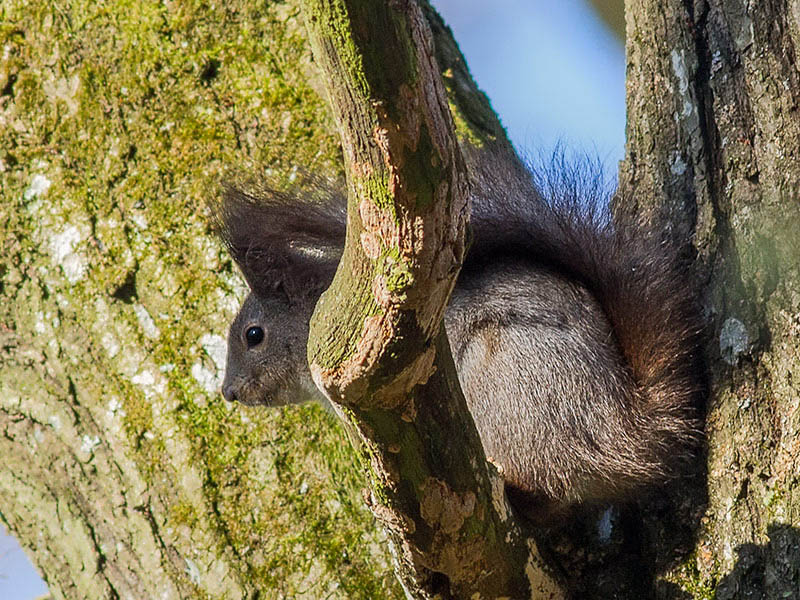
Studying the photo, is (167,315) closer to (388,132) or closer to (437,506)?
(437,506)

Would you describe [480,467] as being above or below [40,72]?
below

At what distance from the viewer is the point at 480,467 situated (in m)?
1.59

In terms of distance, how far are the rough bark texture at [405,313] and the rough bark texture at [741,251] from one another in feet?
1.32

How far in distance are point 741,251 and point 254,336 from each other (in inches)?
64.5

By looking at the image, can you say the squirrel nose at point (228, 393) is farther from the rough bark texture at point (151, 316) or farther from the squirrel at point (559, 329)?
the squirrel at point (559, 329)

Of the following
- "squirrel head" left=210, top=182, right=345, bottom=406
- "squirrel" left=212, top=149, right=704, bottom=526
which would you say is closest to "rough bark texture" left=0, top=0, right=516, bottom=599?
"squirrel head" left=210, top=182, right=345, bottom=406

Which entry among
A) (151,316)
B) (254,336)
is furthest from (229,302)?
(254,336)

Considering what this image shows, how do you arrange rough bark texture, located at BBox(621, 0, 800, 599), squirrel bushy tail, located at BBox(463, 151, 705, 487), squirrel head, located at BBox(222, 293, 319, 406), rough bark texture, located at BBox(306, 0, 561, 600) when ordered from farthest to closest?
squirrel head, located at BBox(222, 293, 319, 406) → squirrel bushy tail, located at BBox(463, 151, 705, 487) → rough bark texture, located at BBox(621, 0, 800, 599) → rough bark texture, located at BBox(306, 0, 561, 600)

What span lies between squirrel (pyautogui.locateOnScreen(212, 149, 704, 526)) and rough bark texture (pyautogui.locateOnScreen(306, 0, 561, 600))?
0.33 metres

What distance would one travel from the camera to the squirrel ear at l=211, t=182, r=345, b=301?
2.29m

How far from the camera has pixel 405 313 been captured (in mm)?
1262

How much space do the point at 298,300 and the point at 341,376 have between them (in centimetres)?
166

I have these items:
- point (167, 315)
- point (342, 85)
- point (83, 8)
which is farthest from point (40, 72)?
point (342, 85)

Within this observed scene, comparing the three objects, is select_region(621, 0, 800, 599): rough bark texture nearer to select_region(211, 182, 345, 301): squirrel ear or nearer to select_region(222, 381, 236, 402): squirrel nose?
select_region(211, 182, 345, 301): squirrel ear
